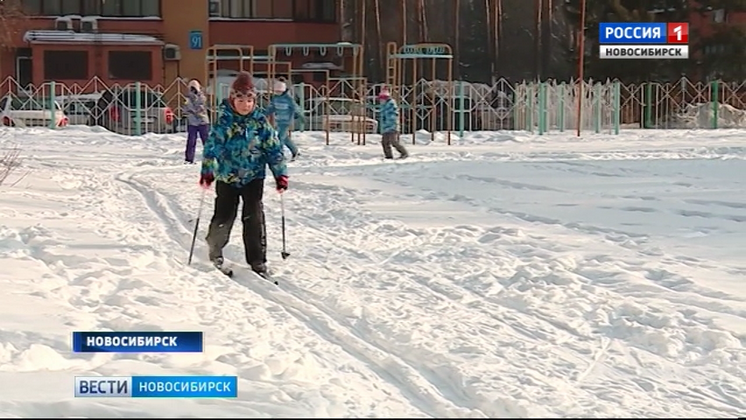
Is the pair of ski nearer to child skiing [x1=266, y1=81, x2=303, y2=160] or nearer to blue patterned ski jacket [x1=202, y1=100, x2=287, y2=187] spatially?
blue patterned ski jacket [x1=202, y1=100, x2=287, y2=187]

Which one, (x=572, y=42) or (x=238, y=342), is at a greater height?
(x=572, y=42)

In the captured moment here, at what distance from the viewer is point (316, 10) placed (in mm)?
49406

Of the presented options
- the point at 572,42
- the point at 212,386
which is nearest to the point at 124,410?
the point at 212,386

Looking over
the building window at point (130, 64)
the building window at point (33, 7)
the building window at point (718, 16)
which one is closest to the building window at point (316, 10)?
the building window at point (130, 64)

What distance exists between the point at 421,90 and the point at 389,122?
1468cm

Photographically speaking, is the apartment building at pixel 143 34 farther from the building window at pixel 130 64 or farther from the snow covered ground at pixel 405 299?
the snow covered ground at pixel 405 299

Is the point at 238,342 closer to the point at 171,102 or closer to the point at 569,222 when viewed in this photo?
the point at 569,222

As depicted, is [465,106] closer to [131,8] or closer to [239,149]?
[131,8]

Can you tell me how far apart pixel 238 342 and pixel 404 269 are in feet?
10.5

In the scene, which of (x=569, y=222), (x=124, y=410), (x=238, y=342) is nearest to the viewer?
(x=124, y=410)

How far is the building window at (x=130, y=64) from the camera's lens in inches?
1731

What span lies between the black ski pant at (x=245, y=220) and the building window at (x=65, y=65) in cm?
3586

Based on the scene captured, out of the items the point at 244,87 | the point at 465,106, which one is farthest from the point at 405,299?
the point at 465,106

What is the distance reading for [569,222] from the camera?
12.6 metres
